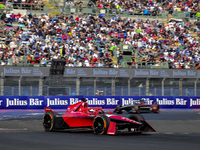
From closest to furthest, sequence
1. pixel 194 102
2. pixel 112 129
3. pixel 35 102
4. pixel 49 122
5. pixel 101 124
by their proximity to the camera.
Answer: pixel 112 129 < pixel 101 124 < pixel 49 122 < pixel 35 102 < pixel 194 102

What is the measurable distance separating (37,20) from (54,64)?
7888 mm

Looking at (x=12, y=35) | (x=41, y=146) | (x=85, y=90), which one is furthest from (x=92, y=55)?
(x=41, y=146)

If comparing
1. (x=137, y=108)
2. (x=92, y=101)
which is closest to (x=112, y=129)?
(x=137, y=108)

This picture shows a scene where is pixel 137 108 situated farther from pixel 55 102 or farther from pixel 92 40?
pixel 92 40

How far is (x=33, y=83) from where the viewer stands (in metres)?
34.6

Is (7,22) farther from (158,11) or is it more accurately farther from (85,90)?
(158,11)

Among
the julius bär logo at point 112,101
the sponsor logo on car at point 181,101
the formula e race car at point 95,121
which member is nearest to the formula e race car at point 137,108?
the julius bär logo at point 112,101

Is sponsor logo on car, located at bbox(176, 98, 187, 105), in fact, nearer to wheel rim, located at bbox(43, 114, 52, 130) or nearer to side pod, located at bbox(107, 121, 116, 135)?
wheel rim, located at bbox(43, 114, 52, 130)

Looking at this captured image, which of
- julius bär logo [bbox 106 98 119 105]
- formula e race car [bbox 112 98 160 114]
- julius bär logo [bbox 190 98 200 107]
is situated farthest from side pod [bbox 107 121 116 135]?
julius bär logo [bbox 190 98 200 107]

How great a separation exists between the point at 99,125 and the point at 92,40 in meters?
26.6

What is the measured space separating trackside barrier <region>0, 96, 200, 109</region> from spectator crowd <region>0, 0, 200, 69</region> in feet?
10.2

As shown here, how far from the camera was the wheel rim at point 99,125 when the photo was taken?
14507 mm

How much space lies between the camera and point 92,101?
119 feet

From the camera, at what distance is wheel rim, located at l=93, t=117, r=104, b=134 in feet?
47.6
